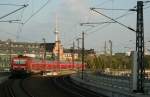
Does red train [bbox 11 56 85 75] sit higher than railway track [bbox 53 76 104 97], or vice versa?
red train [bbox 11 56 85 75]

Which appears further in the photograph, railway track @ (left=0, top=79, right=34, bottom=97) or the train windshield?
the train windshield

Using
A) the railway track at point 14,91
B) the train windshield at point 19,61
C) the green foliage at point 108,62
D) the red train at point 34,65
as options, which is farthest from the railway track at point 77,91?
the green foliage at point 108,62

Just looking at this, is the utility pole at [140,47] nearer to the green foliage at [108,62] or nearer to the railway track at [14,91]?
the railway track at [14,91]

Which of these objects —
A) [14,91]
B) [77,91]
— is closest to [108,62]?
[77,91]

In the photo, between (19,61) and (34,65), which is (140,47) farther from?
(34,65)

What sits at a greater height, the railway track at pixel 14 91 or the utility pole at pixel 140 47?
the utility pole at pixel 140 47

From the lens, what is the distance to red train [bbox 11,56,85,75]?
218ft

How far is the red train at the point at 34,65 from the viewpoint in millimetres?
66312

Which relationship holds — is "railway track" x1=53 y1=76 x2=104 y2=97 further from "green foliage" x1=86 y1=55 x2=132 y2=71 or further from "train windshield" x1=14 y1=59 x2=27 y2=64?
"green foliage" x1=86 y1=55 x2=132 y2=71

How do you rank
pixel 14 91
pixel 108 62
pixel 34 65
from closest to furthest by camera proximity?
pixel 14 91, pixel 34 65, pixel 108 62

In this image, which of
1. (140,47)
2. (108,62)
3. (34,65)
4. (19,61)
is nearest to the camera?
(140,47)

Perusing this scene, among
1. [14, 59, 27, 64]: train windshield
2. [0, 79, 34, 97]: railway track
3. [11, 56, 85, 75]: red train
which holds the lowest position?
[0, 79, 34, 97]: railway track

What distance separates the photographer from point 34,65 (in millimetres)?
76312

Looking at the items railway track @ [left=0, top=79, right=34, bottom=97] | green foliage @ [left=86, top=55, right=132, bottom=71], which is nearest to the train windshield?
railway track @ [left=0, top=79, right=34, bottom=97]
